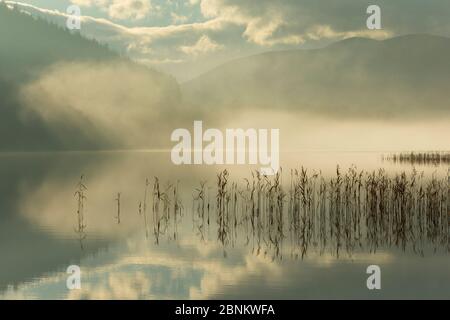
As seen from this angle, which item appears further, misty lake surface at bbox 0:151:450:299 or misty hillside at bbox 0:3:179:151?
misty hillside at bbox 0:3:179:151

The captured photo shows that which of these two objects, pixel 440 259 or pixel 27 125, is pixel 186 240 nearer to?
pixel 440 259

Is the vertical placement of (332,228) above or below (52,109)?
below

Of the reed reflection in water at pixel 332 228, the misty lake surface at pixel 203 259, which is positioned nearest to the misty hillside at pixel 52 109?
the misty lake surface at pixel 203 259

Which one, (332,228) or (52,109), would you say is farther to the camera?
(52,109)

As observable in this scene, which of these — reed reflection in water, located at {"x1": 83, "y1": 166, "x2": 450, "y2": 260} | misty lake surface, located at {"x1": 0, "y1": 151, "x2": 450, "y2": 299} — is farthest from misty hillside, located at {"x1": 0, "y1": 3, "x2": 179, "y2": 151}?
reed reflection in water, located at {"x1": 83, "y1": 166, "x2": 450, "y2": 260}

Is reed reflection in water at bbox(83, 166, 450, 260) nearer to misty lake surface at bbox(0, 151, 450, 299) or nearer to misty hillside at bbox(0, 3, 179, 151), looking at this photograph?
misty lake surface at bbox(0, 151, 450, 299)

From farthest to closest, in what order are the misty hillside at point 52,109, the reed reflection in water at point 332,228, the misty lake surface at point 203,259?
the misty hillside at point 52,109, the reed reflection in water at point 332,228, the misty lake surface at point 203,259

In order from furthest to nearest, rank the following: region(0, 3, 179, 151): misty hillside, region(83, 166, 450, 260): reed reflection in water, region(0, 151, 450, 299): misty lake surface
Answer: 1. region(0, 3, 179, 151): misty hillside
2. region(83, 166, 450, 260): reed reflection in water
3. region(0, 151, 450, 299): misty lake surface

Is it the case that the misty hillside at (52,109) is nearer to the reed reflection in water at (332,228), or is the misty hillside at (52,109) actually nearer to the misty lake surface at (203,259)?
the misty lake surface at (203,259)

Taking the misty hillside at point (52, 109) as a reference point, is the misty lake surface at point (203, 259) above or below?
below

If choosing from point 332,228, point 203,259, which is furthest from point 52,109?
point 203,259

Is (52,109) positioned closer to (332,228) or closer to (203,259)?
(332,228)

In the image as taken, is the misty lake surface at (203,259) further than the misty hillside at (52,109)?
No

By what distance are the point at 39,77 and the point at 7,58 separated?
11.9 metres
